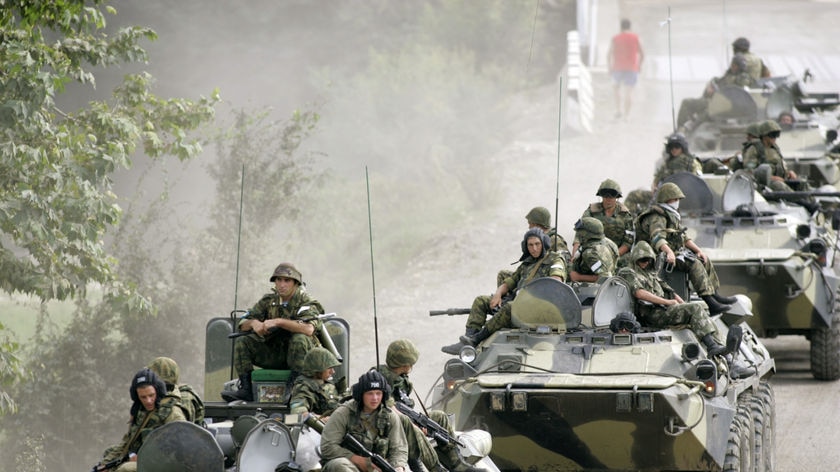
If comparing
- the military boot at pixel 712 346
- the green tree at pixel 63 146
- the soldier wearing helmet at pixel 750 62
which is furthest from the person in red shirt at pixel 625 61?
the military boot at pixel 712 346

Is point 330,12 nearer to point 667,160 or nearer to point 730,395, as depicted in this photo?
point 667,160

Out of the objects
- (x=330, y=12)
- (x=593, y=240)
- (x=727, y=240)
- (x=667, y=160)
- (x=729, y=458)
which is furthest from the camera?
(x=330, y=12)

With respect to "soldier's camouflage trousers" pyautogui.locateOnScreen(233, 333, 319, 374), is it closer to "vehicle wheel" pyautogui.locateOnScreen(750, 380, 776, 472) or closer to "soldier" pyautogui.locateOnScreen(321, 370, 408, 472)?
"soldier" pyautogui.locateOnScreen(321, 370, 408, 472)

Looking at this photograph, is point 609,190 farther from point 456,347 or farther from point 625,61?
point 625,61

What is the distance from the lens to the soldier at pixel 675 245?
46.6ft

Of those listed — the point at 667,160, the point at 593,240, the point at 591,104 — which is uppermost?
the point at 591,104

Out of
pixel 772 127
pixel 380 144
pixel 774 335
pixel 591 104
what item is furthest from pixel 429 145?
pixel 774 335

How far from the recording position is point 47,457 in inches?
759

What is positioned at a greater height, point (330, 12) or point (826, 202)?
point (330, 12)

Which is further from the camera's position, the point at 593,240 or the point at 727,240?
the point at 727,240

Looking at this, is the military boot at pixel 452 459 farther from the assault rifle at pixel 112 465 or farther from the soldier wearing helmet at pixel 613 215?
the soldier wearing helmet at pixel 613 215

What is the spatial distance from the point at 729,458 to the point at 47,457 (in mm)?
10082

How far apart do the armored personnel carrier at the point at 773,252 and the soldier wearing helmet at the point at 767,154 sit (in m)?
0.97

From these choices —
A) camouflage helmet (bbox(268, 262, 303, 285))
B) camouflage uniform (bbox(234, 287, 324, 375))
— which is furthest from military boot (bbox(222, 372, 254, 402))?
camouflage helmet (bbox(268, 262, 303, 285))
